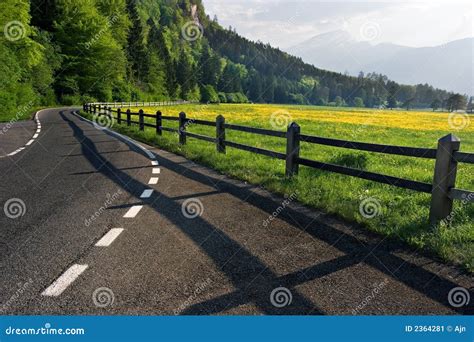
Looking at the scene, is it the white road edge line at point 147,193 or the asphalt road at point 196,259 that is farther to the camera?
the white road edge line at point 147,193

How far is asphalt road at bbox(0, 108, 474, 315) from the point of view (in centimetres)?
341

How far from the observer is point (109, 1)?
77188 millimetres

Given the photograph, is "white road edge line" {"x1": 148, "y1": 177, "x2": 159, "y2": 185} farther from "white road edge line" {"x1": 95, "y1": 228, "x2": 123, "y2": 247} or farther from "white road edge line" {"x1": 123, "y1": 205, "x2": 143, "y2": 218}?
"white road edge line" {"x1": 95, "y1": 228, "x2": 123, "y2": 247}

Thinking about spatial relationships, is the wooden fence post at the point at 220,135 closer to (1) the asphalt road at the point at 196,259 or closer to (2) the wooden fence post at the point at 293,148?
(2) the wooden fence post at the point at 293,148

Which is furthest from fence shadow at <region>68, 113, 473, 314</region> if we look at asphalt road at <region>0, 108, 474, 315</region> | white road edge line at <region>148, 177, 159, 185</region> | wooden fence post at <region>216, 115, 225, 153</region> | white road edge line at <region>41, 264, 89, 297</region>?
wooden fence post at <region>216, 115, 225, 153</region>

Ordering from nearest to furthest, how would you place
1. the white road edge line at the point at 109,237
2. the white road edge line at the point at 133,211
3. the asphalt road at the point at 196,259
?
the asphalt road at the point at 196,259, the white road edge line at the point at 109,237, the white road edge line at the point at 133,211

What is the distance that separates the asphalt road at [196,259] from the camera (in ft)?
11.2

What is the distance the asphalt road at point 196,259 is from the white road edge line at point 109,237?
15 mm

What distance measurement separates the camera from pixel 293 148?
8547mm

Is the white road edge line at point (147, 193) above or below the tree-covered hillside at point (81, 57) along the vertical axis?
below

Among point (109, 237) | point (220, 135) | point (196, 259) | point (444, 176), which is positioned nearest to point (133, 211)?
point (109, 237)

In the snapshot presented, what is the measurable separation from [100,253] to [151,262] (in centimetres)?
71

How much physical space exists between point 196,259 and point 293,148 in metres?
4.79

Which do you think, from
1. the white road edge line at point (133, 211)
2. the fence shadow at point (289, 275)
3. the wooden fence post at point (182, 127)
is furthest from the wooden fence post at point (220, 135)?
the white road edge line at point (133, 211)
